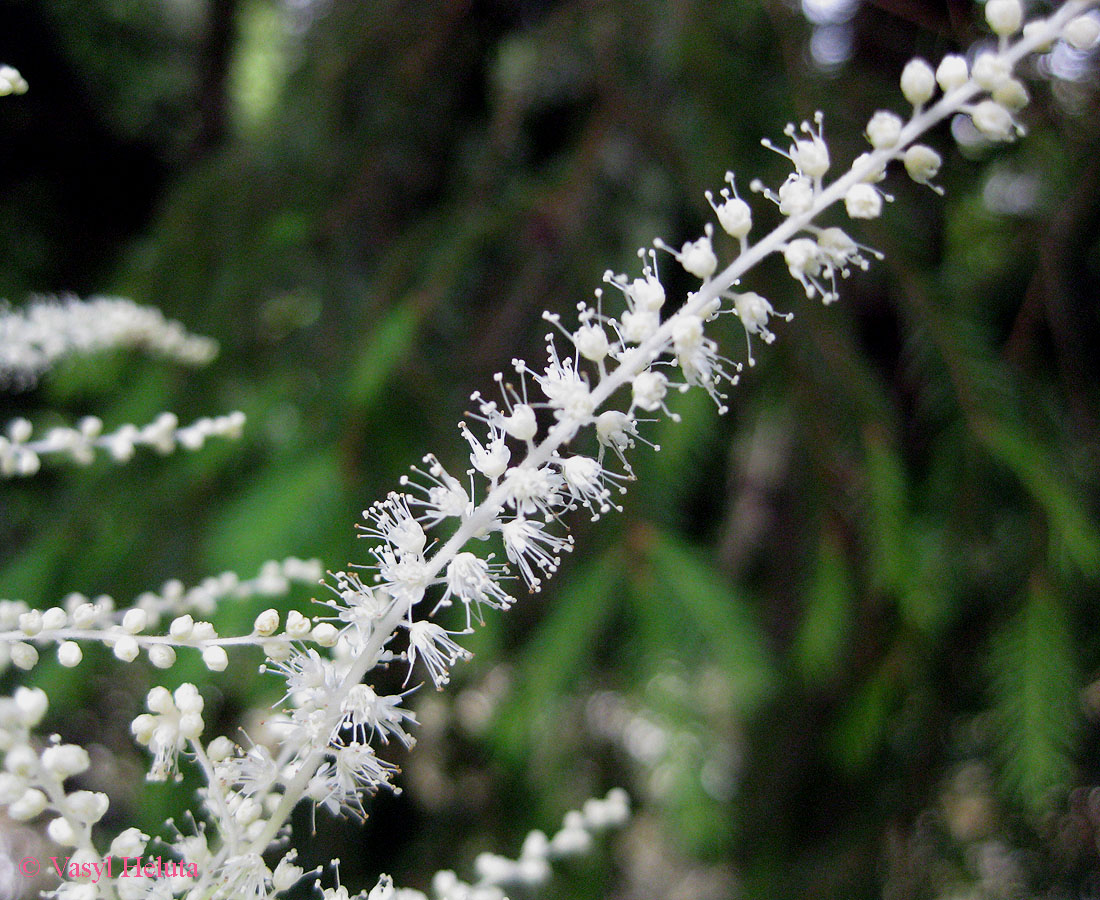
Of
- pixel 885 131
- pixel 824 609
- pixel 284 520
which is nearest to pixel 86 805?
pixel 885 131

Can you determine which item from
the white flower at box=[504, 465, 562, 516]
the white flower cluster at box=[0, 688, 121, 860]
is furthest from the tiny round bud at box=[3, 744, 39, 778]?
the white flower at box=[504, 465, 562, 516]

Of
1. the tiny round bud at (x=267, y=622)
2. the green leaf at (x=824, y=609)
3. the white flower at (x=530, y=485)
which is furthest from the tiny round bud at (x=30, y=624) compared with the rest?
the green leaf at (x=824, y=609)

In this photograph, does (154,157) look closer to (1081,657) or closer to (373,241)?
(373,241)

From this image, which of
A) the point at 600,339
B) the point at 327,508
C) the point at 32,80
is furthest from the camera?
the point at 32,80

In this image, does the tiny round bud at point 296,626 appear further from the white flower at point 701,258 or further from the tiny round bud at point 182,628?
the white flower at point 701,258

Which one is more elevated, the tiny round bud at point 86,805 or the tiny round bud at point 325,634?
the tiny round bud at point 325,634

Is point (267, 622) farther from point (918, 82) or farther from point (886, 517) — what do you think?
point (886, 517)

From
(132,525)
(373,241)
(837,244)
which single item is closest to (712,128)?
(373,241)
